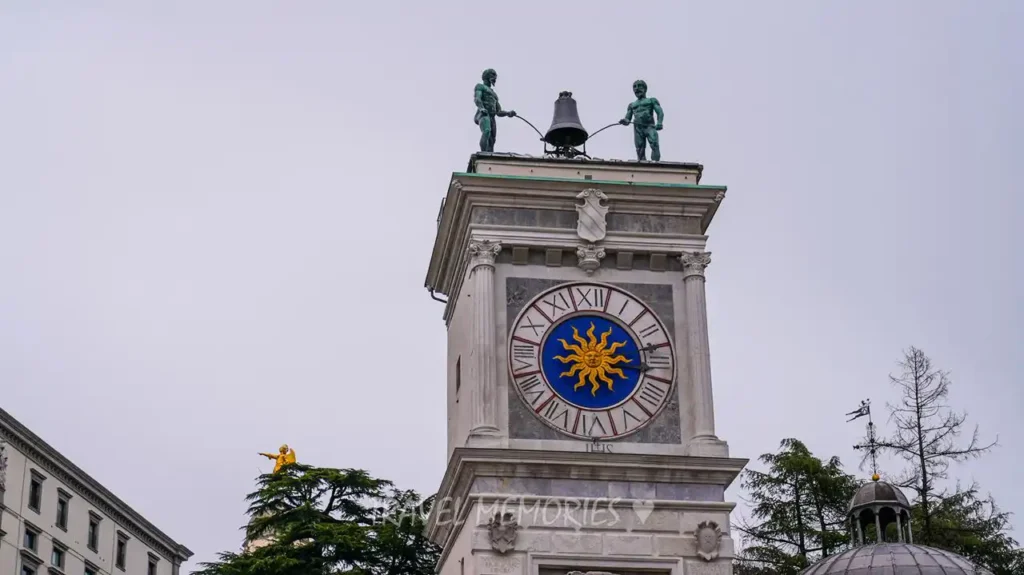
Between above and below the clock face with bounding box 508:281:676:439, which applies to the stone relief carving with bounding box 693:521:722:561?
below

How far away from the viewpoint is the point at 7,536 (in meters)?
66.8

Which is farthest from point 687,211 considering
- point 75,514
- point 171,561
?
point 171,561

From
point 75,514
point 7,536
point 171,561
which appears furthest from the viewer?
point 171,561

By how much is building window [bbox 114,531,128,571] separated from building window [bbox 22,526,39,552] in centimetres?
855

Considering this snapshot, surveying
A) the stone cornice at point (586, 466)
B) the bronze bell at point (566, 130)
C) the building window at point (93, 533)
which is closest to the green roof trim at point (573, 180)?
the bronze bell at point (566, 130)

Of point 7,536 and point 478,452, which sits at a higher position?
point 7,536

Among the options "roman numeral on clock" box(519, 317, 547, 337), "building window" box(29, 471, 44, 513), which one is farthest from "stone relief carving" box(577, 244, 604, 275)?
"building window" box(29, 471, 44, 513)

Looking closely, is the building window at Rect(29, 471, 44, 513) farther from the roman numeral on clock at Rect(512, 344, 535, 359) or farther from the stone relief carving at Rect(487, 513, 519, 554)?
the stone relief carving at Rect(487, 513, 519, 554)

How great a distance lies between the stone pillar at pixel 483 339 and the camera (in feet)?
96.9

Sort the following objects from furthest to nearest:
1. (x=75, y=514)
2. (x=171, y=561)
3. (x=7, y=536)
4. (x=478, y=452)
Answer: (x=171, y=561), (x=75, y=514), (x=7, y=536), (x=478, y=452)

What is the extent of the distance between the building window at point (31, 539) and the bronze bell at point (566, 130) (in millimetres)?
41138

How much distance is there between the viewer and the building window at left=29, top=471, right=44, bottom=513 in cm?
6981

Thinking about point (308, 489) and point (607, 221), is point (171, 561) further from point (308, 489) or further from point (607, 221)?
point (607, 221)

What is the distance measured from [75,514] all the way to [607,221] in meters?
47.5
